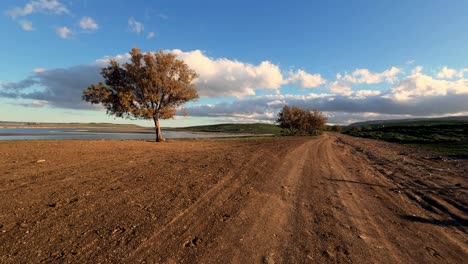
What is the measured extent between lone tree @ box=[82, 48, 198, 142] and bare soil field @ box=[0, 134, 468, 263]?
67.4 ft

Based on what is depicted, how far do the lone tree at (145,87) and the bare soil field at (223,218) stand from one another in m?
20.5

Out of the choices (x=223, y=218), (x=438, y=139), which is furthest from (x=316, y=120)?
(x=223, y=218)

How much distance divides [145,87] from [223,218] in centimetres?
2791

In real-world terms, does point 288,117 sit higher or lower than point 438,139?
higher

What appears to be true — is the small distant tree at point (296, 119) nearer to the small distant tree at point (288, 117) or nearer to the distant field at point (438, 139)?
the small distant tree at point (288, 117)

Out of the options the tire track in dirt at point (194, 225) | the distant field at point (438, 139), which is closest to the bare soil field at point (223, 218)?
the tire track in dirt at point (194, 225)

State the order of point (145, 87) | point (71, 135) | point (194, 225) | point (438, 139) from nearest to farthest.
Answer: point (194, 225), point (145, 87), point (438, 139), point (71, 135)

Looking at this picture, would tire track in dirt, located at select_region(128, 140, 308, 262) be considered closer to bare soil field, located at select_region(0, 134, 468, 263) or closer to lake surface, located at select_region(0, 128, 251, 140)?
bare soil field, located at select_region(0, 134, 468, 263)

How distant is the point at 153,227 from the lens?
18.0ft

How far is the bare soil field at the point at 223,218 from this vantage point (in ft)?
14.9

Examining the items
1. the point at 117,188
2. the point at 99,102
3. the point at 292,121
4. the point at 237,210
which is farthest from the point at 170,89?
the point at 292,121

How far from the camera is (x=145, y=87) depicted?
30531 millimetres

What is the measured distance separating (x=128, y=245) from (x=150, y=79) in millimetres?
28834

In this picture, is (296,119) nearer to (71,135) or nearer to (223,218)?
(71,135)
